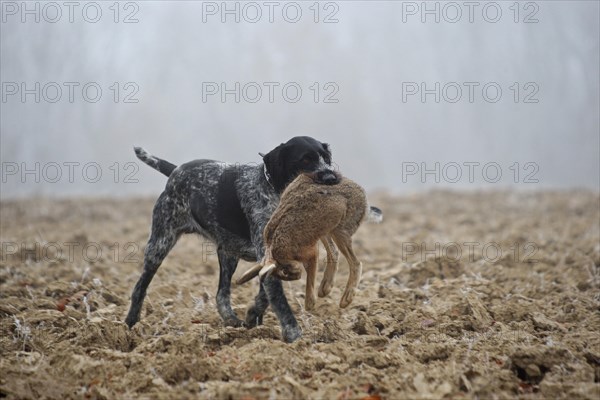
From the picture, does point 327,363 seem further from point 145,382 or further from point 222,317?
point 222,317

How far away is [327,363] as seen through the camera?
4277 millimetres

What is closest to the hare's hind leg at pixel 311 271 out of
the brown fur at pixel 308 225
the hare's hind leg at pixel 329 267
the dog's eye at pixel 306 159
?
the brown fur at pixel 308 225

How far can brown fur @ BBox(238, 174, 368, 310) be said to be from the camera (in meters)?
4.75

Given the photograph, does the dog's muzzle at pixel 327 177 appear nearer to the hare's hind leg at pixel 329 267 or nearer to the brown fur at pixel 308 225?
the brown fur at pixel 308 225

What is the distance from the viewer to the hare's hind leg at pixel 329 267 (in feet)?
16.8

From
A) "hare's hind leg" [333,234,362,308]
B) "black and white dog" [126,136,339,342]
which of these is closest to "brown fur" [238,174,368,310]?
"hare's hind leg" [333,234,362,308]

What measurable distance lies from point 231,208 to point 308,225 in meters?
1.25

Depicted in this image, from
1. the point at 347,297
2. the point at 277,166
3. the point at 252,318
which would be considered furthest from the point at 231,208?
the point at 347,297

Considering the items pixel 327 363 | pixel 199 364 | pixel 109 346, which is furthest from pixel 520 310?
pixel 109 346

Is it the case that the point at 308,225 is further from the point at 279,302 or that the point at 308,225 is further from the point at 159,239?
the point at 159,239

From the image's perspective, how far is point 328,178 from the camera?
5031 millimetres

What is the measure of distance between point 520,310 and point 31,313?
13.7 ft

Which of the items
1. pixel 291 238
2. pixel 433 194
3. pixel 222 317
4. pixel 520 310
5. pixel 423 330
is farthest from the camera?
pixel 433 194

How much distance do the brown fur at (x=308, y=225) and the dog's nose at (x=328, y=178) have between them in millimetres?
46
